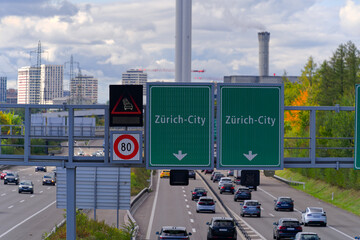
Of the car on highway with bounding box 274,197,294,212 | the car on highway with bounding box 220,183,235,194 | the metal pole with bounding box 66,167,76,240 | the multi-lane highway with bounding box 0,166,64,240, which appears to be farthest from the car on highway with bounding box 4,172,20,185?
Answer: the metal pole with bounding box 66,167,76,240

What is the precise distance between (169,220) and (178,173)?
103 ft

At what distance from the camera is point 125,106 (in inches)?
829

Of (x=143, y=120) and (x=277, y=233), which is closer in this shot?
(x=143, y=120)

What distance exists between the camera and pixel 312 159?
870 inches

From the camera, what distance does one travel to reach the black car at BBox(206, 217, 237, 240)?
128 ft

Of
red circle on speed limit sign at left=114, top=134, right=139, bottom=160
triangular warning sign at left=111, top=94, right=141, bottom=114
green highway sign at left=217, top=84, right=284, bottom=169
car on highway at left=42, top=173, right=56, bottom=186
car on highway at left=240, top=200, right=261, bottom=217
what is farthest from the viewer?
car on highway at left=42, top=173, right=56, bottom=186

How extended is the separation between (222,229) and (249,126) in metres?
18.9

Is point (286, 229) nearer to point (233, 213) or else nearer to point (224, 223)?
point (224, 223)

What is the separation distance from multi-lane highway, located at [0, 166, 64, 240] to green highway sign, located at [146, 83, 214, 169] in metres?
23.5

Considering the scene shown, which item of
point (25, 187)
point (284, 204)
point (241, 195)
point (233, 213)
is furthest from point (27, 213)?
point (241, 195)

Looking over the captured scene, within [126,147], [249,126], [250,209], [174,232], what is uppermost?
[249,126]

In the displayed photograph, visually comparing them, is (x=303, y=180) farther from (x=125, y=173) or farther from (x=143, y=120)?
(x=143, y=120)

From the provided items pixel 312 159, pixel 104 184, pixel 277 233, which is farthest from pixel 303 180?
pixel 312 159

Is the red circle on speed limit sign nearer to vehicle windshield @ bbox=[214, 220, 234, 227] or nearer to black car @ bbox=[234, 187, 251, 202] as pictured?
vehicle windshield @ bbox=[214, 220, 234, 227]
